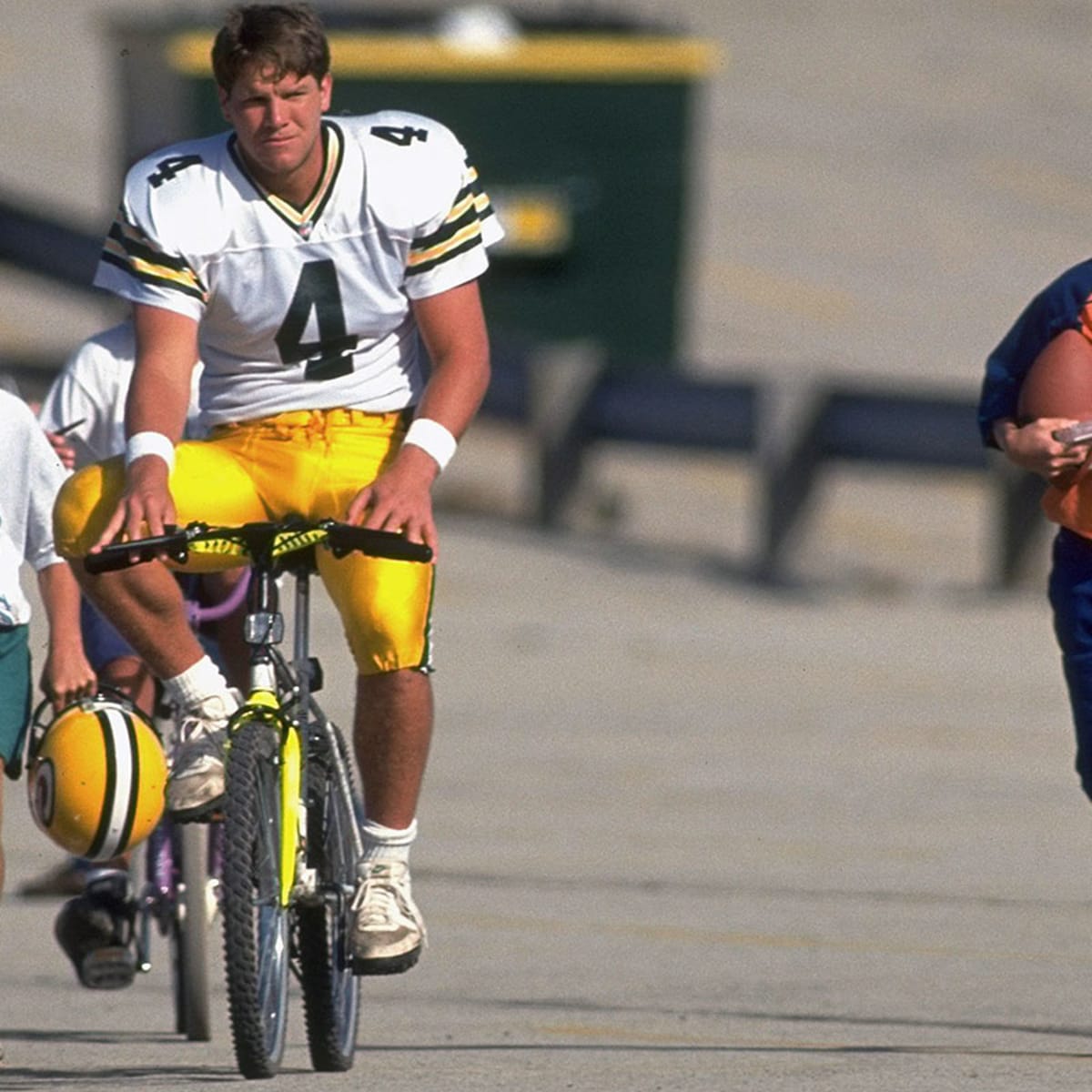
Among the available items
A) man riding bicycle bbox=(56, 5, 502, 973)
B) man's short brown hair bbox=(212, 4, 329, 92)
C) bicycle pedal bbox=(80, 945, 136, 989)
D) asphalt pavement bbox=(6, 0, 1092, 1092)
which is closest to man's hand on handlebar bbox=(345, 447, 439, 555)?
man riding bicycle bbox=(56, 5, 502, 973)

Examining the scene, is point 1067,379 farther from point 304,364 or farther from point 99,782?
point 99,782

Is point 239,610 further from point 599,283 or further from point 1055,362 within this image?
point 599,283

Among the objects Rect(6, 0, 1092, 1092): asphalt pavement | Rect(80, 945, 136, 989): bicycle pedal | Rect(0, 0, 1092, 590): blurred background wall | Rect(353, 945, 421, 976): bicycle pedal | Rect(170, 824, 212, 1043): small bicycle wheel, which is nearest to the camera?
Rect(353, 945, 421, 976): bicycle pedal

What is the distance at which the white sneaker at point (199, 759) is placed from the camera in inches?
Answer: 270

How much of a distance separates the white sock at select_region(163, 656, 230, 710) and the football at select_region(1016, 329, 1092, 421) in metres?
1.81

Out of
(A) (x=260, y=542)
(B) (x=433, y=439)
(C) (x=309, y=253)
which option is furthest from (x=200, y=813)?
(C) (x=309, y=253)

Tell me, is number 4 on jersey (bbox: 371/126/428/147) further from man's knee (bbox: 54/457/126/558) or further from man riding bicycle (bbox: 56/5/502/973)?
man's knee (bbox: 54/457/126/558)

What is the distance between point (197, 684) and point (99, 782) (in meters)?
0.29

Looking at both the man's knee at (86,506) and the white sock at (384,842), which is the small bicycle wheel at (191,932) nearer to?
the white sock at (384,842)

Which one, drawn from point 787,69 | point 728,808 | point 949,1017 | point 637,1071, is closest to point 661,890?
point 728,808

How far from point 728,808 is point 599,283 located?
10.7 m

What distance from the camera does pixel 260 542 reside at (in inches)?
268

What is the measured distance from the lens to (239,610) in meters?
8.41

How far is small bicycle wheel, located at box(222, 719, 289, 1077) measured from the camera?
21.6 feet
